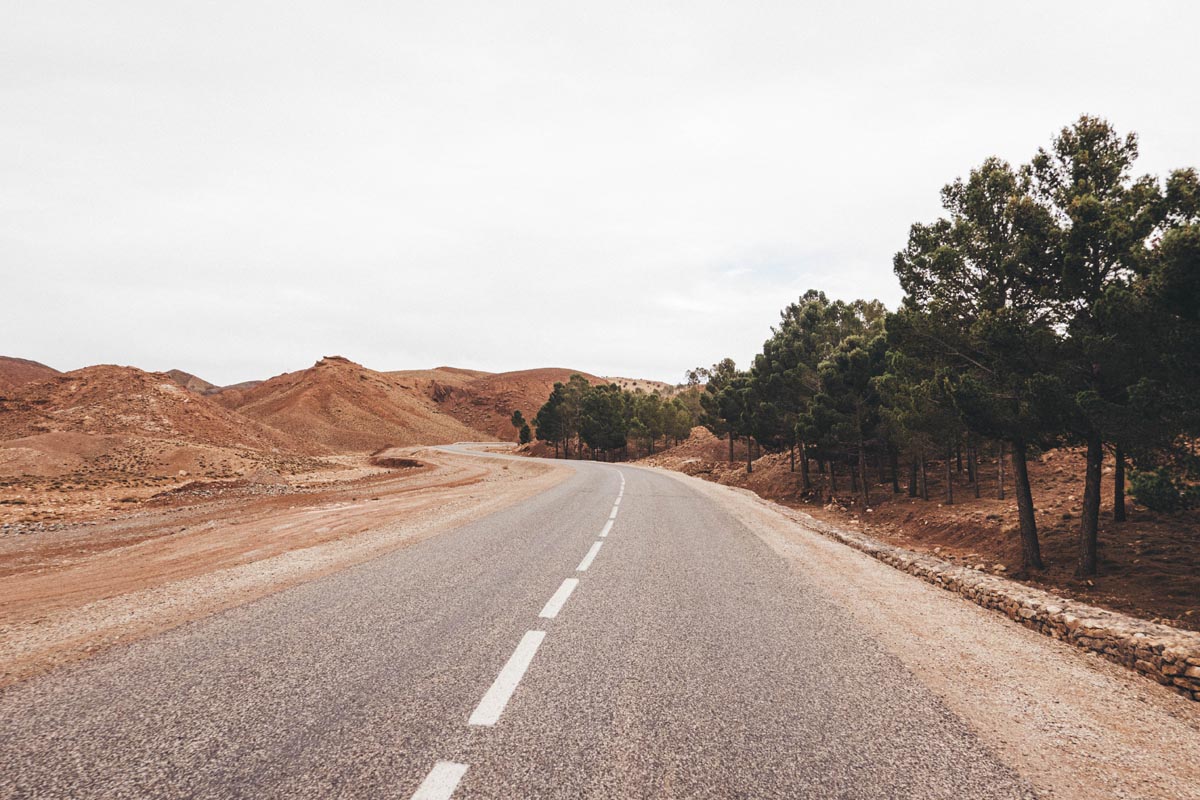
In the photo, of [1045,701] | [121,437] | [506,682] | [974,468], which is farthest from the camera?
[121,437]

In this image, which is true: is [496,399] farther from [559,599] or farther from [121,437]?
[559,599]

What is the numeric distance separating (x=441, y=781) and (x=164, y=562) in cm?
924

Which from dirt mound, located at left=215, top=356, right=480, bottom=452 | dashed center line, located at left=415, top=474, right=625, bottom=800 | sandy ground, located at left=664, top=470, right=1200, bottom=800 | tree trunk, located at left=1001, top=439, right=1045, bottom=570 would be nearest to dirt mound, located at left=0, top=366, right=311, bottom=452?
dirt mound, located at left=215, top=356, right=480, bottom=452

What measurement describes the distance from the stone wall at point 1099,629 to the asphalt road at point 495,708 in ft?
8.19

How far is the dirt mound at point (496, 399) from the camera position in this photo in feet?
459

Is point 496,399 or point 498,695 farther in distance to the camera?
point 496,399

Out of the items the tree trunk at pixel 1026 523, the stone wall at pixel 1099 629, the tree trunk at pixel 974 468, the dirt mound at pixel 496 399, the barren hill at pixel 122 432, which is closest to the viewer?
the stone wall at pixel 1099 629

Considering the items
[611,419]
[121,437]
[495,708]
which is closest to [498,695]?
[495,708]

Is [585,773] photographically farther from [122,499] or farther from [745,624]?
[122,499]

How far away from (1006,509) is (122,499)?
3671 cm

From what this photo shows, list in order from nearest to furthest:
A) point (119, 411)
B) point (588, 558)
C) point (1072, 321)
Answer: point (588, 558) < point (1072, 321) < point (119, 411)

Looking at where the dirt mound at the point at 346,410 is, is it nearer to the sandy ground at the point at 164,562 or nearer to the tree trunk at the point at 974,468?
the sandy ground at the point at 164,562

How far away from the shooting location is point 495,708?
3.37 meters

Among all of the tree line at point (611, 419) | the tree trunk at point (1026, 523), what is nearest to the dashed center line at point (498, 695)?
the tree trunk at point (1026, 523)
